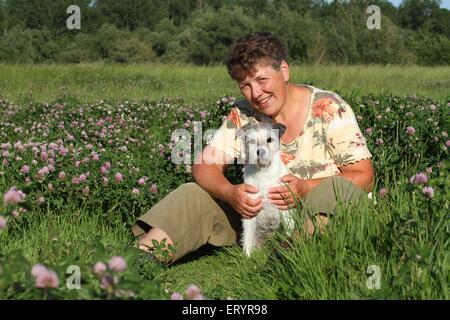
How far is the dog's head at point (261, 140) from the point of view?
3.81 metres

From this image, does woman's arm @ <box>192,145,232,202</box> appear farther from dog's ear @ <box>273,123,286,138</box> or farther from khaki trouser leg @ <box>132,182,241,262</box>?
dog's ear @ <box>273,123,286,138</box>

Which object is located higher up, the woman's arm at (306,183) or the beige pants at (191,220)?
the woman's arm at (306,183)

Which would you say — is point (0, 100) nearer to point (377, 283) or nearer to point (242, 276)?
point (242, 276)

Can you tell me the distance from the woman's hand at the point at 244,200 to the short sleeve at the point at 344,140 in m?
0.59

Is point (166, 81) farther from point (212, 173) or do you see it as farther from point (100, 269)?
point (100, 269)

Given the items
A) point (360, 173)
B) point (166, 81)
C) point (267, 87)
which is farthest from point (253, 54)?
point (166, 81)

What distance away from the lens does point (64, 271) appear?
218 cm

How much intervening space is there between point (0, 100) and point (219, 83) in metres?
7.40

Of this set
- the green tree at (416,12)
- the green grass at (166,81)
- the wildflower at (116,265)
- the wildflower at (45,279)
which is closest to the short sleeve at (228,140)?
the wildflower at (116,265)

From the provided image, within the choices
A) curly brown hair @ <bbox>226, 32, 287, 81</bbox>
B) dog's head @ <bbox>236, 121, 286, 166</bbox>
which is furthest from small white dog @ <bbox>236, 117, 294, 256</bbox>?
curly brown hair @ <bbox>226, 32, 287, 81</bbox>

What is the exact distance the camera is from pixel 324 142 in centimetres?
393

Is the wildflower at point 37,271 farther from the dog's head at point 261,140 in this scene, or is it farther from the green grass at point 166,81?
the green grass at point 166,81
